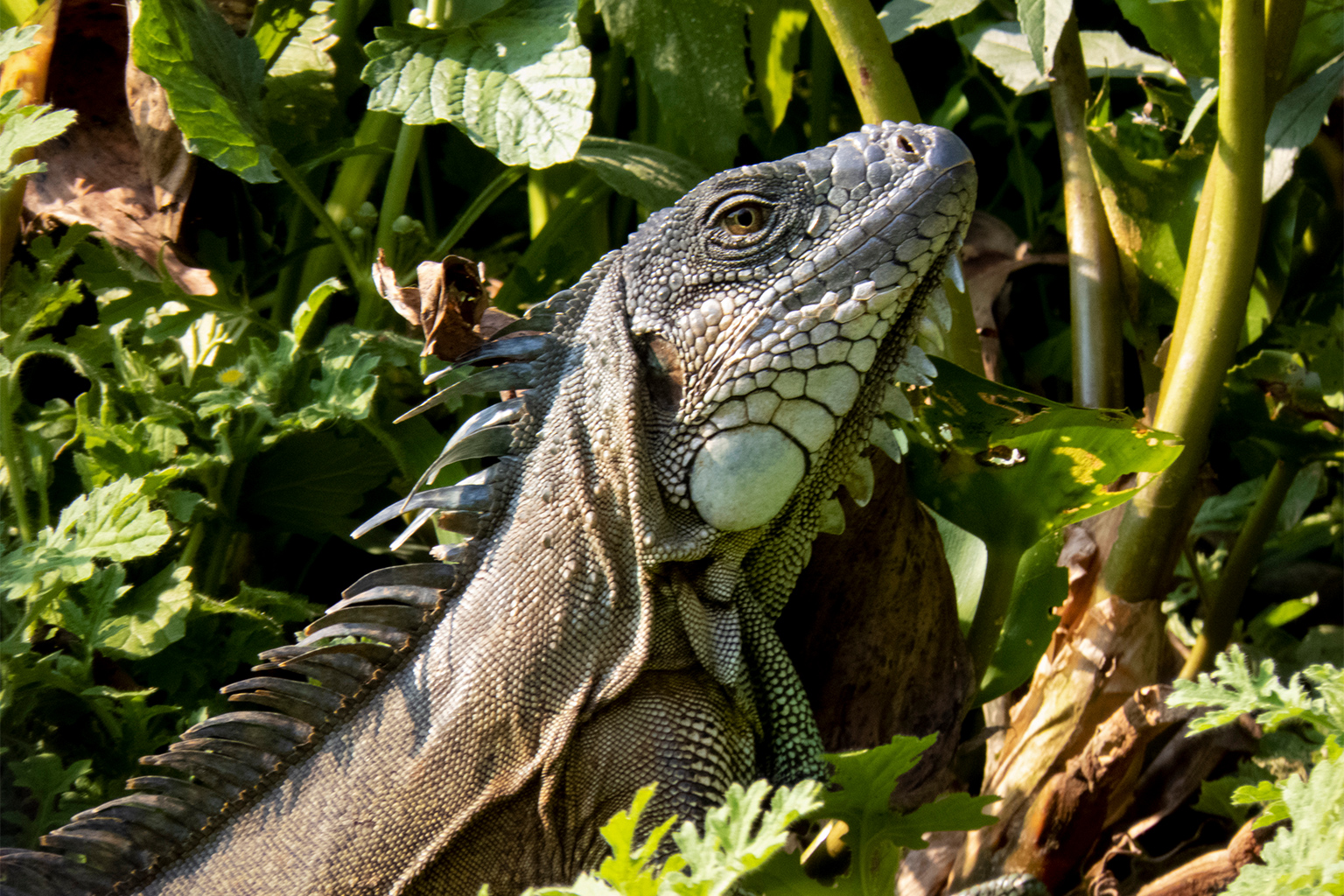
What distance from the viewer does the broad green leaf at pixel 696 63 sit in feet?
9.09

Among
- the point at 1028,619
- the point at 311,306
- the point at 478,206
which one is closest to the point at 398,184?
the point at 478,206

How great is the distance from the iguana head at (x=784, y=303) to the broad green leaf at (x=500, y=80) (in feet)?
1.52

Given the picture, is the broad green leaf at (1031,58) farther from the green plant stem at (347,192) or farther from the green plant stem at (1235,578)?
the green plant stem at (347,192)

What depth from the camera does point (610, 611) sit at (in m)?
1.87

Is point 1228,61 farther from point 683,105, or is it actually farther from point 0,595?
point 0,595

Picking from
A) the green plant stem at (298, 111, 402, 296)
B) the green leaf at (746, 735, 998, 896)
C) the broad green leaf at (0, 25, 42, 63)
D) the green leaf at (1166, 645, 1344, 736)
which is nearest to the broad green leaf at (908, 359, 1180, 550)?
the green leaf at (1166, 645, 1344, 736)

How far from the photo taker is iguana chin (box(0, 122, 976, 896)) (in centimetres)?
182

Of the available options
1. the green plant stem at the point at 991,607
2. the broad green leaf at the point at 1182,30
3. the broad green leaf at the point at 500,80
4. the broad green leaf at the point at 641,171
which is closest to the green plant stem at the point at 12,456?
the broad green leaf at the point at 500,80

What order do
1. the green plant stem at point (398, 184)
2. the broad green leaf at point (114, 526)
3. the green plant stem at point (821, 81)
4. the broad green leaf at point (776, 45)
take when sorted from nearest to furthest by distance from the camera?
the broad green leaf at point (114, 526)
the green plant stem at point (398, 184)
the broad green leaf at point (776, 45)
the green plant stem at point (821, 81)

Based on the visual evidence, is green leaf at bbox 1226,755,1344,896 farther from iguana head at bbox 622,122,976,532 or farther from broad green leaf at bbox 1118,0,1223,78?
broad green leaf at bbox 1118,0,1223,78

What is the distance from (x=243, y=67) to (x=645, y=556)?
165 cm

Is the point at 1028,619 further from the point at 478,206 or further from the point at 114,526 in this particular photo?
the point at 114,526

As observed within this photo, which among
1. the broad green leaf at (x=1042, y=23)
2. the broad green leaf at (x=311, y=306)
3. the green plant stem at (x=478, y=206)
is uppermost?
the broad green leaf at (x=1042, y=23)

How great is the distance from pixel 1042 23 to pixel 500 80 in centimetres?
112
